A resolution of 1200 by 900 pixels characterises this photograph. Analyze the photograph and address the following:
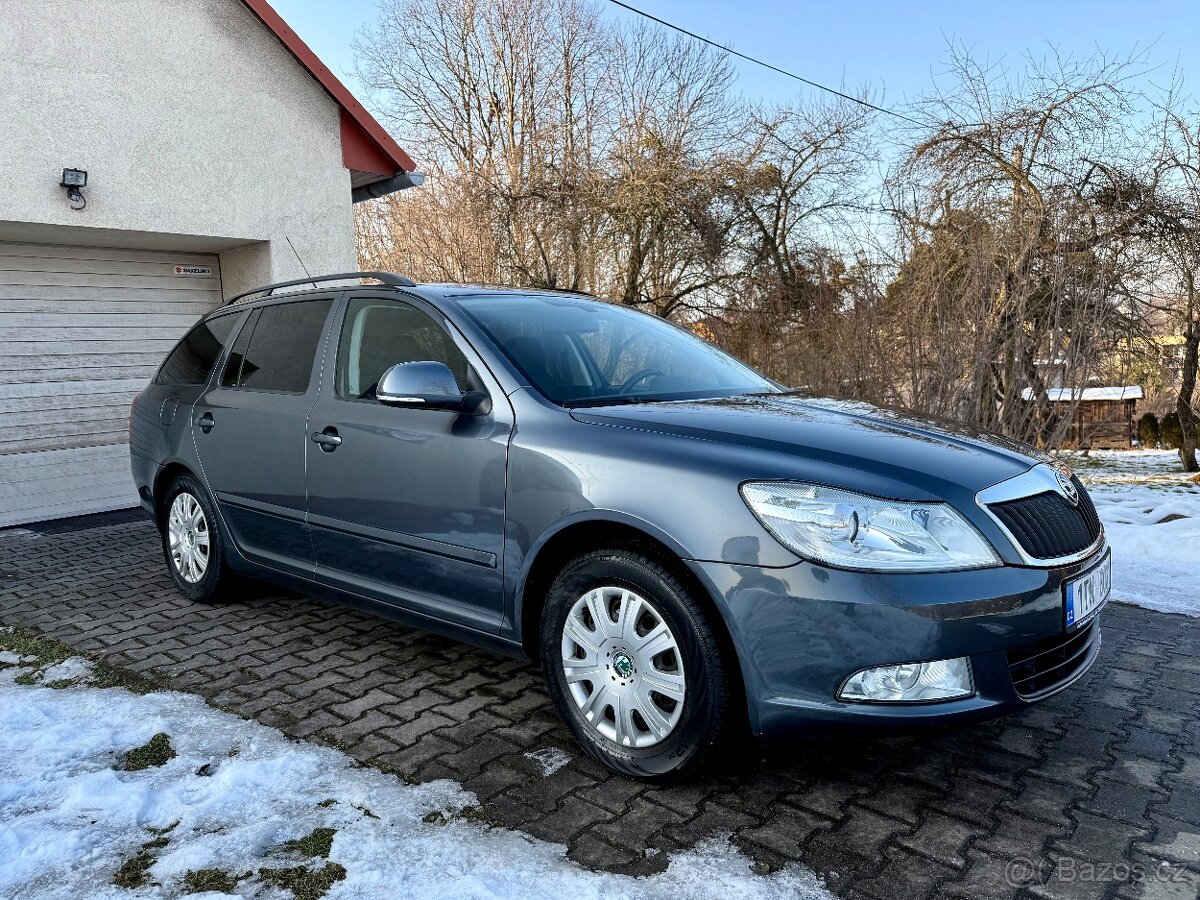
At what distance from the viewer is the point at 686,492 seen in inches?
106

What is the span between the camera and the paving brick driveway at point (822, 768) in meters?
2.47

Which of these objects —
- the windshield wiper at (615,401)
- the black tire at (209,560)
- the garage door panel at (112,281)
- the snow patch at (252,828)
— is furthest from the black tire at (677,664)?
the garage door panel at (112,281)

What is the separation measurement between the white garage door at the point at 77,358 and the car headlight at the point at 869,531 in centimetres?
807

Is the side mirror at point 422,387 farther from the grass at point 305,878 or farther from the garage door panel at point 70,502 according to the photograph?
the garage door panel at point 70,502

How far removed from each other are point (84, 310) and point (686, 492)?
797 centimetres

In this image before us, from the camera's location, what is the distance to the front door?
328 cm

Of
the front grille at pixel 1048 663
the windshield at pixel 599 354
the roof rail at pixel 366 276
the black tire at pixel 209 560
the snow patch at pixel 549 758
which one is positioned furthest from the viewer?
the black tire at pixel 209 560

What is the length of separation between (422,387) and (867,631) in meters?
1.72

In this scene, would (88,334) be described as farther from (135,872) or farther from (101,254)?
(135,872)

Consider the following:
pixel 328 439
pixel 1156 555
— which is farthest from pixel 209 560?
pixel 1156 555

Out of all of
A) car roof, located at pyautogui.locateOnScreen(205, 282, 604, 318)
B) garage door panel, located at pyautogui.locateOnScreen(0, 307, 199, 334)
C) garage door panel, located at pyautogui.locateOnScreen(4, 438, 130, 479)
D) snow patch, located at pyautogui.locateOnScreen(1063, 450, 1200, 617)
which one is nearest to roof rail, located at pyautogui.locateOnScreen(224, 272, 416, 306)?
car roof, located at pyautogui.locateOnScreen(205, 282, 604, 318)

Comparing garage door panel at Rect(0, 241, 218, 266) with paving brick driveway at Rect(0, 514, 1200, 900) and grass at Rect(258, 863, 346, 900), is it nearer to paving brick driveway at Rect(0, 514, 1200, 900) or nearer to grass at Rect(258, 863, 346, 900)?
paving brick driveway at Rect(0, 514, 1200, 900)

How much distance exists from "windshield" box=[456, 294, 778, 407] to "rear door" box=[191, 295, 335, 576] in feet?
3.19

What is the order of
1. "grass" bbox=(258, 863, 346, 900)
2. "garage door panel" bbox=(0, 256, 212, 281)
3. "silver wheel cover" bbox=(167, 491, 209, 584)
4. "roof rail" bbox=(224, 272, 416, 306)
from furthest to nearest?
"garage door panel" bbox=(0, 256, 212, 281), "silver wheel cover" bbox=(167, 491, 209, 584), "roof rail" bbox=(224, 272, 416, 306), "grass" bbox=(258, 863, 346, 900)
